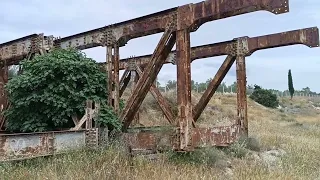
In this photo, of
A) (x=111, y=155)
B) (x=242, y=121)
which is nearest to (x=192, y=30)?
(x=111, y=155)

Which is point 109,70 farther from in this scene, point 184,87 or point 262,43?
point 262,43

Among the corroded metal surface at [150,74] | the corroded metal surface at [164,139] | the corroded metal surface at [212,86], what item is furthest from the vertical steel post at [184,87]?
the corroded metal surface at [212,86]

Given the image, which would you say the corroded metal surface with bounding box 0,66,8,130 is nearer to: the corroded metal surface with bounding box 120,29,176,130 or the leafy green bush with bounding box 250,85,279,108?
the corroded metal surface with bounding box 120,29,176,130

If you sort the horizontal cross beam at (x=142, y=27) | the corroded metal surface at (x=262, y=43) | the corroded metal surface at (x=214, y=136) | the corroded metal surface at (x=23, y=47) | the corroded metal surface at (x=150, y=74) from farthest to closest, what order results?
1. the corroded metal surface at (x=23, y=47)
2. the corroded metal surface at (x=262, y=43)
3. the corroded metal surface at (x=150, y=74)
4. the corroded metal surface at (x=214, y=136)
5. the horizontal cross beam at (x=142, y=27)

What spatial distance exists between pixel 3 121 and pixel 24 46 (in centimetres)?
267

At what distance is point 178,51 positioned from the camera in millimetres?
9039

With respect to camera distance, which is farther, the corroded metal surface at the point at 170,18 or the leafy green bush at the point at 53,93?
the leafy green bush at the point at 53,93

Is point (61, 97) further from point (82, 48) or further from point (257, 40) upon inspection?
point (257, 40)

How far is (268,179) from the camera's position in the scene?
7164mm

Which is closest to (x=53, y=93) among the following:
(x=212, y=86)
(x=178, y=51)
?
(x=178, y=51)

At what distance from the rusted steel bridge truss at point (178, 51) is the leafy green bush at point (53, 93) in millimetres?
761

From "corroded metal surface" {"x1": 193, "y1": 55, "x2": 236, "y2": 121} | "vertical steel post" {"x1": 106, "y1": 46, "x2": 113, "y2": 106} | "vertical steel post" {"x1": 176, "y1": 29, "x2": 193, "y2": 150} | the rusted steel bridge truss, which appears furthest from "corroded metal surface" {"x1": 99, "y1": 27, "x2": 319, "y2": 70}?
"vertical steel post" {"x1": 176, "y1": 29, "x2": 193, "y2": 150}

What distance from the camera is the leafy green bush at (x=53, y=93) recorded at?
31.7ft

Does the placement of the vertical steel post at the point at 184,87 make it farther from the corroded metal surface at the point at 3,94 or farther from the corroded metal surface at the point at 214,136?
the corroded metal surface at the point at 3,94
